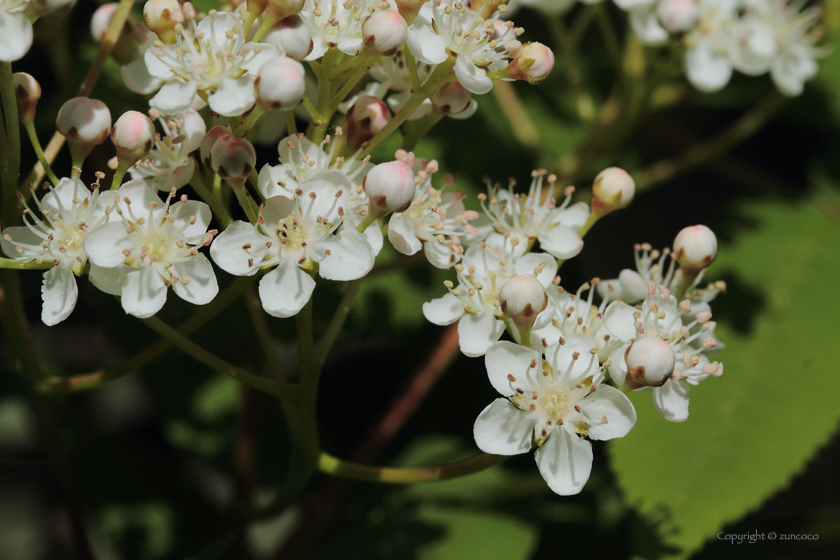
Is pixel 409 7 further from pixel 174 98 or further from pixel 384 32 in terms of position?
pixel 174 98

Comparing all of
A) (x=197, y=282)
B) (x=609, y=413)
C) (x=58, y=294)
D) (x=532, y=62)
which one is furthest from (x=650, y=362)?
(x=58, y=294)

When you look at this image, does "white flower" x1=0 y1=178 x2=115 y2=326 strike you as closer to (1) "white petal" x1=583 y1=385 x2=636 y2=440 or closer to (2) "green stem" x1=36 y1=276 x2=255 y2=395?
(2) "green stem" x1=36 y1=276 x2=255 y2=395

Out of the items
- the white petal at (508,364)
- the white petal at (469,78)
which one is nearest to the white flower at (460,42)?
Answer: the white petal at (469,78)

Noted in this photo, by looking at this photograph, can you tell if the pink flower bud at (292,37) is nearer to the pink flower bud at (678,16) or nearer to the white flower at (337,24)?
the white flower at (337,24)

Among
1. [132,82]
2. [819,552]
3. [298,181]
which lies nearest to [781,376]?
[819,552]

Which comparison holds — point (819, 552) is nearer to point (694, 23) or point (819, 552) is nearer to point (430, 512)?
point (430, 512)

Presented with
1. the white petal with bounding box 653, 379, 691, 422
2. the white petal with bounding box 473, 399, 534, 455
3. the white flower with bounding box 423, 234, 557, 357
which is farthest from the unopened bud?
the white petal with bounding box 653, 379, 691, 422
